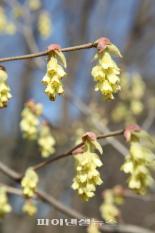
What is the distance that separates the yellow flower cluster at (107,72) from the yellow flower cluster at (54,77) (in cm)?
10

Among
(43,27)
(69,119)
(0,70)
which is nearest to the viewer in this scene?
(0,70)

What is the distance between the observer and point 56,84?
1.45 m

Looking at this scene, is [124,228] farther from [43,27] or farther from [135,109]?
[43,27]

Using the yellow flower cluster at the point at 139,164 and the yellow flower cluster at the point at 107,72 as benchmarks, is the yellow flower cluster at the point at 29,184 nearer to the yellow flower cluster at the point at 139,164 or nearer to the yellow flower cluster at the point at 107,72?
the yellow flower cluster at the point at 139,164

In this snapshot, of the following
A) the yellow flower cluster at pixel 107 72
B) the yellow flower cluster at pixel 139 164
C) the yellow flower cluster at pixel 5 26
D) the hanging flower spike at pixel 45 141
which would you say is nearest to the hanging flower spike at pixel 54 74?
the yellow flower cluster at pixel 107 72

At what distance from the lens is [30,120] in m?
2.46

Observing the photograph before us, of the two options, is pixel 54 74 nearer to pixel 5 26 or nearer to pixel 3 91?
pixel 3 91

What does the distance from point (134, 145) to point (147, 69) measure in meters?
6.84

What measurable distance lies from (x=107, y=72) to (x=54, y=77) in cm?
16

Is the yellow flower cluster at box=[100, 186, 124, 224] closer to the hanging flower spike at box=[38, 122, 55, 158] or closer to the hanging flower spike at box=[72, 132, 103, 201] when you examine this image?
the hanging flower spike at box=[38, 122, 55, 158]

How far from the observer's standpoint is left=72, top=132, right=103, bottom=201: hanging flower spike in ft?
4.85

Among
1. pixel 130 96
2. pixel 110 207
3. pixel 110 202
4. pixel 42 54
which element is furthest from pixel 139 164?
pixel 130 96

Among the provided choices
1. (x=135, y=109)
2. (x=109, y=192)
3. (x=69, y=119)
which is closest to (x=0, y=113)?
(x=69, y=119)

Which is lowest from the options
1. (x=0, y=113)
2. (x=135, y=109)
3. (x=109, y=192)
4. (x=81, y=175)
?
(x=81, y=175)
